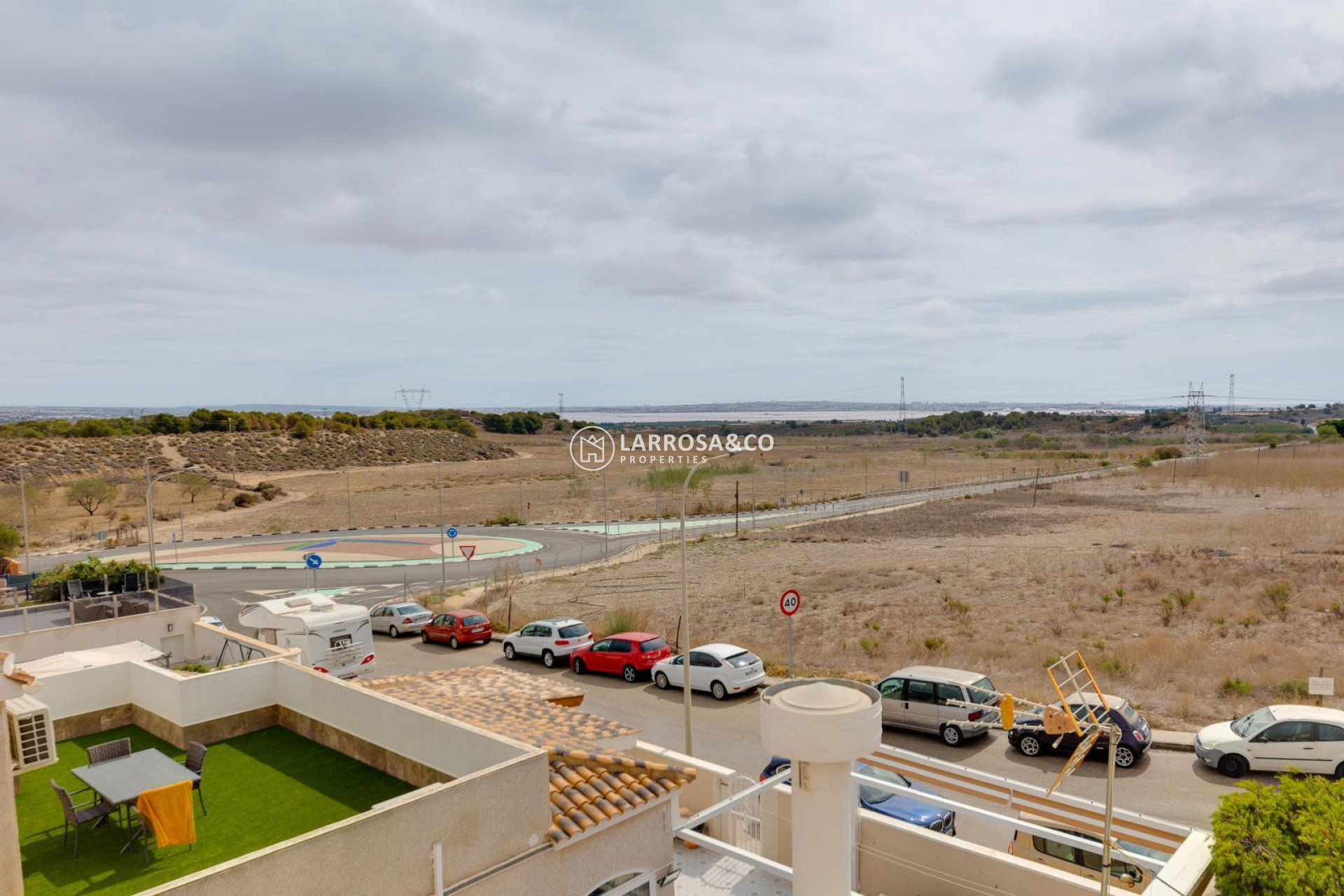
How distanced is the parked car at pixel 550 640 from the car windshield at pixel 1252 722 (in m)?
16.1

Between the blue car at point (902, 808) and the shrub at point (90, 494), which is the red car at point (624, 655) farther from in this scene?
the shrub at point (90, 494)

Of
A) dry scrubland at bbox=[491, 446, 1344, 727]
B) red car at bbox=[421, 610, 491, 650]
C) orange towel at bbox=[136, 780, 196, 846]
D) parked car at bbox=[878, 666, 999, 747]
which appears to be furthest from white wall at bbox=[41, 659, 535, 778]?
red car at bbox=[421, 610, 491, 650]

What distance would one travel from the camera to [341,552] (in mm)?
48688

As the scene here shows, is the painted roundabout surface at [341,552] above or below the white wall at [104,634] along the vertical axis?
below

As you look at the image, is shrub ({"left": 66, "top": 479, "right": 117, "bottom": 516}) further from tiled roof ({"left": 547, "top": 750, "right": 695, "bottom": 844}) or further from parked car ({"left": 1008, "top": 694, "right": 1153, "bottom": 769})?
tiled roof ({"left": 547, "top": 750, "right": 695, "bottom": 844})

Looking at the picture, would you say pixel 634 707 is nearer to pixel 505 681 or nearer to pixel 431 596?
pixel 505 681

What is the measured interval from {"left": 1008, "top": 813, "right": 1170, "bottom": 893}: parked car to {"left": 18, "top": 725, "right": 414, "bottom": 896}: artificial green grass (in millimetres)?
8093

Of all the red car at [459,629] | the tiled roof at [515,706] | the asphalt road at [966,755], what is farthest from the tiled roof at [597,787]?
the red car at [459,629]

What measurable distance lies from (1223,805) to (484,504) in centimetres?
6665

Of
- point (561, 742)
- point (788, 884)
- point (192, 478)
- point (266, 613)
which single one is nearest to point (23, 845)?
point (561, 742)

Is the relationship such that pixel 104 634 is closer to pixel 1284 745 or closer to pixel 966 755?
pixel 966 755

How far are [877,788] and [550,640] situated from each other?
13833 millimetres

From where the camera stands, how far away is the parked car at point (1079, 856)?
33.2 ft

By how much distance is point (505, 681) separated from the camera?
1364cm
